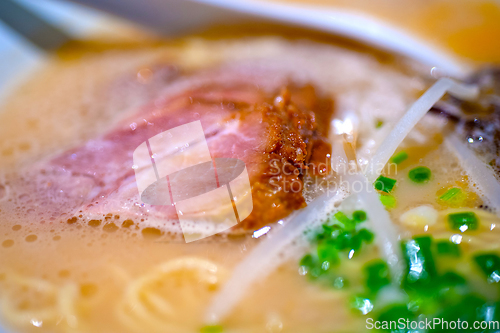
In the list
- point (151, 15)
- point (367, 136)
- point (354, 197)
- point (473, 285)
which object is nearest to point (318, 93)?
point (367, 136)

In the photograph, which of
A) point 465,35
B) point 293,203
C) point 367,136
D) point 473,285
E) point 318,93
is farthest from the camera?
point 465,35

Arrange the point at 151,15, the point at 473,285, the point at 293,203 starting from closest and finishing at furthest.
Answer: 1. the point at 473,285
2. the point at 293,203
3. the point at 151,15

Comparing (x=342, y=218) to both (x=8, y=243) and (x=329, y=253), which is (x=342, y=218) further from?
(x=8, y=243)

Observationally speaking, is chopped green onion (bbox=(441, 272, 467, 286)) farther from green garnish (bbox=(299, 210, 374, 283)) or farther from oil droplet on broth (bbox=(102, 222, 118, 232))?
oil droplet on broth (bbox=(102, 222, 118, 232))

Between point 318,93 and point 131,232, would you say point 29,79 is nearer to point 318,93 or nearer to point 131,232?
point 131,232

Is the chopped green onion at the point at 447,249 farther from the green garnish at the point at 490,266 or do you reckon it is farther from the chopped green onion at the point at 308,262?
the chopped green onion at the point at 308,262

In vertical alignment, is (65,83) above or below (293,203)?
above
